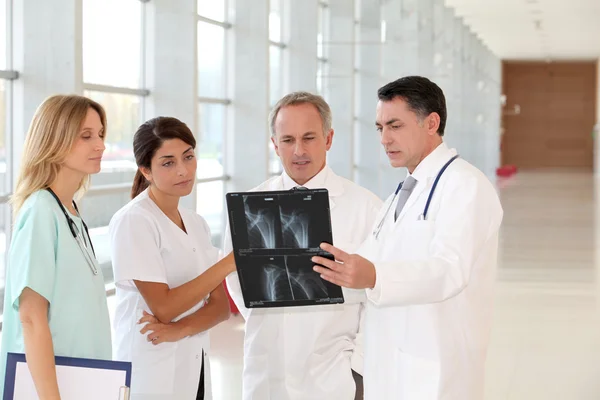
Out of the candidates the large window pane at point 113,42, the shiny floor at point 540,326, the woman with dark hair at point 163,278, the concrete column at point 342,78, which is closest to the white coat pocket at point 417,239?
the woman with dark hair at point 163,278

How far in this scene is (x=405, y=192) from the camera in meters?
2.80

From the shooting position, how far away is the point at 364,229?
321 cm

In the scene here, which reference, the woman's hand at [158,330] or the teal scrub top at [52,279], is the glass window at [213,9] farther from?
the teal scrub top at [52,279]

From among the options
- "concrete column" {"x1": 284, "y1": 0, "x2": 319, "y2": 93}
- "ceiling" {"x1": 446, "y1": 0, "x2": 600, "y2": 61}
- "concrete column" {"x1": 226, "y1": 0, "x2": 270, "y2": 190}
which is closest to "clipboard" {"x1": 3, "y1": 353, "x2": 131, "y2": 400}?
"concrete column" {"x1": 226, "y1": 0, "x2": 270, "y2": 190}

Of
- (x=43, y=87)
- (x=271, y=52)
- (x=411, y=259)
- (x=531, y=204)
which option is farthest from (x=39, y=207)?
(x=531, y=204)

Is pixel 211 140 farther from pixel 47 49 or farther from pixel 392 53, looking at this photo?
pixel 47 49

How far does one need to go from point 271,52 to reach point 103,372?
9974 millimetres

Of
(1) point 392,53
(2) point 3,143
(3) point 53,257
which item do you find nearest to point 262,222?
(3) point 53,257

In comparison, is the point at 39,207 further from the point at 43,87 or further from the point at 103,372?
the point at 43,87

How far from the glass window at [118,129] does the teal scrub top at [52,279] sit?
19.2 ft

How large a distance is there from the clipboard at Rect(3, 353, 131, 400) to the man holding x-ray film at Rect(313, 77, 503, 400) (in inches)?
25.2

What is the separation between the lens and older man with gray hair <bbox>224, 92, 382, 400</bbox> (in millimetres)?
3100

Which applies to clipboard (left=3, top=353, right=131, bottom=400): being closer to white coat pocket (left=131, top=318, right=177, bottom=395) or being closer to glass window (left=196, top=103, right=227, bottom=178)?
white coat pocket (left=131, top=318, right=177, bottom=395)

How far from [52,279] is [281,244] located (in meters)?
0.66
